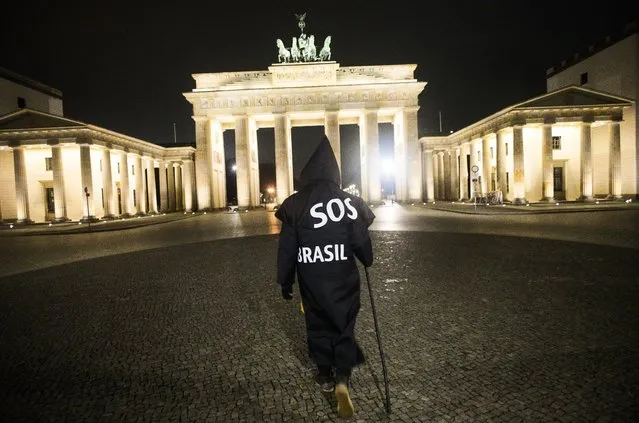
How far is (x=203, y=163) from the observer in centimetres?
4512

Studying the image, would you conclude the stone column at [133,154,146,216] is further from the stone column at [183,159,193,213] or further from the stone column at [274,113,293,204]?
the stone column at [274,113,293,204]

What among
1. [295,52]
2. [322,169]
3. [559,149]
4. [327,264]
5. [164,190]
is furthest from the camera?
[164,190]

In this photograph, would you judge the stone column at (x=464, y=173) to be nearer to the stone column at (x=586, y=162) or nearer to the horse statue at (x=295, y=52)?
the stone column at (x=586, y=162)

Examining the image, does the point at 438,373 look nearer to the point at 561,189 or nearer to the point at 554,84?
the point at 561,189

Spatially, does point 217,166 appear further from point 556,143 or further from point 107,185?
point 556,143

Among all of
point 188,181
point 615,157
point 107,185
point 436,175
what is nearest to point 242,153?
point 188,181

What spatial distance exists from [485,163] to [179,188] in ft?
127

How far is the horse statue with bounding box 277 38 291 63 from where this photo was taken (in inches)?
1753

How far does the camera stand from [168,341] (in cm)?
516

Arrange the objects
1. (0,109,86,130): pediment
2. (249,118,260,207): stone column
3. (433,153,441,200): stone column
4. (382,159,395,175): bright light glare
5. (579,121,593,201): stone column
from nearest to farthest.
A: (0,109,86,130): pediment, (579,121,593,201): stone column, (249,118,260,207): stone column, (433,153,441,200): stone column, (382,159,395,175): bright light glare

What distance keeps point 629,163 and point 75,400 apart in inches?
1853

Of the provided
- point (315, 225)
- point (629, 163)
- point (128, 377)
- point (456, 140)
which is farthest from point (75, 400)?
point (456, 140)

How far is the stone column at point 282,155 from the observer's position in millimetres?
44844

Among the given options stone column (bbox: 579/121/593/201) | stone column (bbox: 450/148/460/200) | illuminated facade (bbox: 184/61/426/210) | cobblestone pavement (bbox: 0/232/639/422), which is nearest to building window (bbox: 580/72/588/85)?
stone column (bbox: 579/121/593/201)
